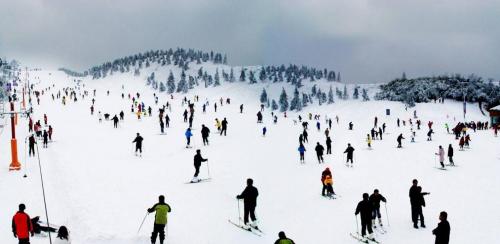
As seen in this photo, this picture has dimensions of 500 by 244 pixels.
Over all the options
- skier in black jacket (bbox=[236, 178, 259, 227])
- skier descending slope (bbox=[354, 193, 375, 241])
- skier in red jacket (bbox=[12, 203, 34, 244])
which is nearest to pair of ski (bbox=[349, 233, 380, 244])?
skier descending slope (bbox=[354, 193, 375, 241])

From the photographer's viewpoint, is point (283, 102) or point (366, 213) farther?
point (283, 102)

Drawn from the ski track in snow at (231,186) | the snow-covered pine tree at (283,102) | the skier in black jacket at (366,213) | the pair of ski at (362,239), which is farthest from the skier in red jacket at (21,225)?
the snow-covered pine tree at (283,102)

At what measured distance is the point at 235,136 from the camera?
1496 inches

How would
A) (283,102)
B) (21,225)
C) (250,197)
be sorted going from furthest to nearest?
(283,102) < (250,197) < (21,225)

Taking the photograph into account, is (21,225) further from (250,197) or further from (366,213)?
(366,213)

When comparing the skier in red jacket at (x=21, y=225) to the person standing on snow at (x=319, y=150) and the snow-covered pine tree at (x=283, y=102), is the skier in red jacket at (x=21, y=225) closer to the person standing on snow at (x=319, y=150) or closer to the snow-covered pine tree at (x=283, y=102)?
the person standing on snow at (x=319, y=150)

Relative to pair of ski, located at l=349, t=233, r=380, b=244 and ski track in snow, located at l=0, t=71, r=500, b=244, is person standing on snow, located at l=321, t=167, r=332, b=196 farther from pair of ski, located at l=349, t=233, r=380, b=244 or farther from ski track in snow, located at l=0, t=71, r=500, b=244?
pair of ski, located at l=349, t=233, r=380, b=244

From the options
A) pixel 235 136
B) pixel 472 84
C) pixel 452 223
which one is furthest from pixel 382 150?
pixel 472 84

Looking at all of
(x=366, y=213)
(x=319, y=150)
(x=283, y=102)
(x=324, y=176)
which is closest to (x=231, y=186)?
(x=324, y=176)

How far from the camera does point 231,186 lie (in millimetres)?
20688

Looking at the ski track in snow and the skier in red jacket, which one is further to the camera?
the ski track in snow

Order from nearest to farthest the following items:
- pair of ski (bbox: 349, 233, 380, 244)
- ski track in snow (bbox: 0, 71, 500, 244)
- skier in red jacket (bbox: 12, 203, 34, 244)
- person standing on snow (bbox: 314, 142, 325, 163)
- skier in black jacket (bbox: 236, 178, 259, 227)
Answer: skier in red jacket (bbox: 12, 203, 34, 244), pair of ski (bbox: 349, 233, 380, 244), skier in black jacket (bbox: 236, 178, 259, 227), ski track in snow (bbox: 0, 71, 500, 244), person standing on snow (bbox: 314, 142, 325, 163)

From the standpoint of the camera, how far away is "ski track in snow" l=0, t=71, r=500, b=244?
1451 cm

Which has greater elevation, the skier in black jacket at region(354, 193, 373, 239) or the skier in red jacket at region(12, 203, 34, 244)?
the skier in red jacket at region(12, 203, 34, 244)
